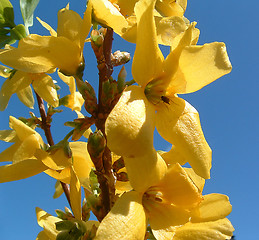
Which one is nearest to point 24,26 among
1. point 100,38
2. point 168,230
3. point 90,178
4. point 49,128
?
point 49,128

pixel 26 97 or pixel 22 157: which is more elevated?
pixel 26 97

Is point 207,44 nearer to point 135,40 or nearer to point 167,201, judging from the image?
point 135,40

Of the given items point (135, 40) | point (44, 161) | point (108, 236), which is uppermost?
point (135, 40)

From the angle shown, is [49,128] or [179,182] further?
→ [49,128]

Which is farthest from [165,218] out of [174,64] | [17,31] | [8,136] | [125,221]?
[17,31]

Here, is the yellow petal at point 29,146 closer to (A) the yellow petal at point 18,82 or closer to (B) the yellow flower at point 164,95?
(A) the yellow petal at point 18,82

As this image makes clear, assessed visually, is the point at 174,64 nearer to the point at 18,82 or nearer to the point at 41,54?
the point at 41,54

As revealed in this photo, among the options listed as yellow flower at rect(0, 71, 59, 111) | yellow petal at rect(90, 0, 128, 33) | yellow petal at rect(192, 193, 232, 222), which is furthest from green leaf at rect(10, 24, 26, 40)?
yellow petal at rect(192, 193, 232, 222)
